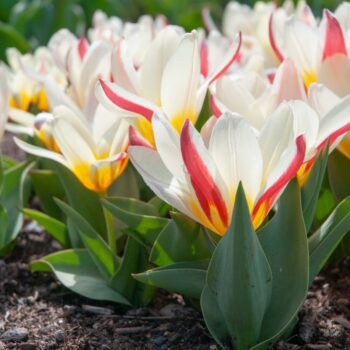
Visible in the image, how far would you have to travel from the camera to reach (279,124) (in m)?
1.37

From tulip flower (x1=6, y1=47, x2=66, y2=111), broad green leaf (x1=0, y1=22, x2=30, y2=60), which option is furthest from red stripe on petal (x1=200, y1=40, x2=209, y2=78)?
broad green leaf (x1=0, y1=22, x2=30, y2=60)

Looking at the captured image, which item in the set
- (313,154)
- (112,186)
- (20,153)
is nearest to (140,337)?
(112,186)

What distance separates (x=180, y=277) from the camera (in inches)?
59.1

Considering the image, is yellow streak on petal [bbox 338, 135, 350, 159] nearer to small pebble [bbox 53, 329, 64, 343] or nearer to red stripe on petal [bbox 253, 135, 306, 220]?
red stripe on petal [bbox 253, 135, 306, 220]

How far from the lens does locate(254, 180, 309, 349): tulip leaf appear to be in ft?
4.65

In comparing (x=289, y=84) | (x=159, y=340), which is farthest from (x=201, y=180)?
(x=159, y=340)

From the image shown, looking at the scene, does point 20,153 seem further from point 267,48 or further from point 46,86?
point 46,86

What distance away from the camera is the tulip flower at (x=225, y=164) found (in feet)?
4.30

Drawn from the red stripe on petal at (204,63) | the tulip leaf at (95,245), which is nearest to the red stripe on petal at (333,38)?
the red stripe on petal at (204,63)

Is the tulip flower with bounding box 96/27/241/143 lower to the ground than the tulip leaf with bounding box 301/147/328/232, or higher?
higher

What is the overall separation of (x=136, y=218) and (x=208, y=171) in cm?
33

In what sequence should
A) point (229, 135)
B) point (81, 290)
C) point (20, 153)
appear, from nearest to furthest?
point (229, 135) < point (81, 290) < point (20, 153)

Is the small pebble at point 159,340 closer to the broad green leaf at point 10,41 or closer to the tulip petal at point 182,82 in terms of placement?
the tulip petal at point 182,82

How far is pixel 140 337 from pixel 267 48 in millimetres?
1247
